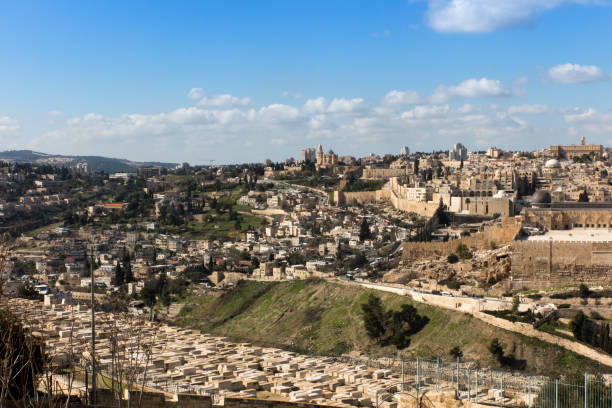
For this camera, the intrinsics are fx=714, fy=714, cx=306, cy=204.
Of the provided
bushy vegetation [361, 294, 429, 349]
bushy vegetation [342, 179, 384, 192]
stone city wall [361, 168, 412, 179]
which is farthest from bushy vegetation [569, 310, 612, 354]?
stone city wall [361, 168, 412, 179]

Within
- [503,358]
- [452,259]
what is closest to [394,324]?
[503,358]

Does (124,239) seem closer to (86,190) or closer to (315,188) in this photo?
(315,188)

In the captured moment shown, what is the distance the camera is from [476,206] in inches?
1703

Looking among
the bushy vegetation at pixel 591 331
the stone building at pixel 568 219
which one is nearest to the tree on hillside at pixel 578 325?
the bushy vegetation at pixel 591 331

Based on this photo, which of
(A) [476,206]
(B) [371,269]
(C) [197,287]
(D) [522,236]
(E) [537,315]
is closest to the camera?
(E) [537,315]

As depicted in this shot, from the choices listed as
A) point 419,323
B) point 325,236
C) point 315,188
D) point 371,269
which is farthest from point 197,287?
point 315,188

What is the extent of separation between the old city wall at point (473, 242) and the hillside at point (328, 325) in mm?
4170

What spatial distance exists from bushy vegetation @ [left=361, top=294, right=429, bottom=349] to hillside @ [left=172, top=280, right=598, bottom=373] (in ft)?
0.94

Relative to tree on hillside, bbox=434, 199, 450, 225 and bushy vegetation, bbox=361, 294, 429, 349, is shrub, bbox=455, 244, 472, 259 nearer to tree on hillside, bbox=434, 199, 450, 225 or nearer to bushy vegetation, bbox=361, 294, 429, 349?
bushy vegetation, bbox=361, 294, 429, 349

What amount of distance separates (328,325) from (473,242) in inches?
321

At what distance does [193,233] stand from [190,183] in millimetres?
28717

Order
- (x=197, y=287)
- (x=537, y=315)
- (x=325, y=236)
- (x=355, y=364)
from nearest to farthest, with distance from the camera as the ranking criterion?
1. (x=355, y=364)
2. (x=537, y=315)
3. (x=197, y=287)
4. (x=325, y=236)

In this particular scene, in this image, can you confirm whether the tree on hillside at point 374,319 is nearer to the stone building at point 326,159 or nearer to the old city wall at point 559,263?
the old city wall at point 559,263

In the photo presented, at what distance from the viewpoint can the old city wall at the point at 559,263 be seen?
25.8 m
